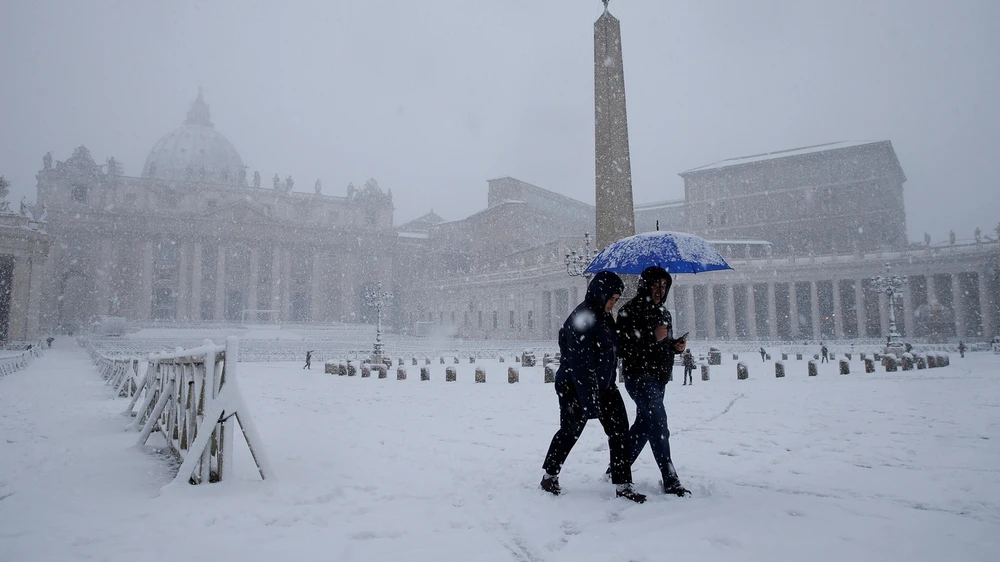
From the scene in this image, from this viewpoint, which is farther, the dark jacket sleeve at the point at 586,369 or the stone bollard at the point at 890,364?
the stone bollard at the point at 890,364

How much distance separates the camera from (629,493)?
4.23m

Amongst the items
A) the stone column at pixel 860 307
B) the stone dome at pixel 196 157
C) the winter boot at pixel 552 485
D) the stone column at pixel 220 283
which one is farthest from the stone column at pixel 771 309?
the stone dome at pixel 196 157

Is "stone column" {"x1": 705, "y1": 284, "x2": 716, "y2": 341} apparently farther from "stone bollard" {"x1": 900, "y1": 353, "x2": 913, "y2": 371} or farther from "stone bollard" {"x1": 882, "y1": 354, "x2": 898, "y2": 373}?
"stone bollard" {"x1": 882, "y1": 354, "x2": 898, "y2": 373}

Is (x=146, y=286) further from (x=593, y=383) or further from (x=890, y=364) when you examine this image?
(x=593, y=383)

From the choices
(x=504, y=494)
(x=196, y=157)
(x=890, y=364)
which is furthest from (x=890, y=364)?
(x=196, y=157)

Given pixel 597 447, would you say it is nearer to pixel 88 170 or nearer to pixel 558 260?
pixel 558 260

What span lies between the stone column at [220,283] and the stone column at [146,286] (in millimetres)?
5692

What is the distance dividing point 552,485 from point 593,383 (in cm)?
85

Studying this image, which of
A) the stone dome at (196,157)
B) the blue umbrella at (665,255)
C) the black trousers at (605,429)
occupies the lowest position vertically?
the black trousers at (605,429)

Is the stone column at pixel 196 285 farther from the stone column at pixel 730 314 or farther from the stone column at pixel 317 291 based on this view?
the stone column at pixel 730 314

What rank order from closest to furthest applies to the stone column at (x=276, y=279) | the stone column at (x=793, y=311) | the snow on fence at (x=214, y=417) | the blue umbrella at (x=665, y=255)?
the snow on fence at (x=214, y=417), the blue umbrella at (x=665, y=255), the stone column at (x=793, y=311), the stone column at (x=276, y=279)

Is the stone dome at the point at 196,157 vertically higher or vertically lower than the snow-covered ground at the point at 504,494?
higher

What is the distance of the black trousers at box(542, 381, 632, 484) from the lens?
4383mm

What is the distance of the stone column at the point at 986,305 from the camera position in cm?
3700
